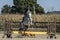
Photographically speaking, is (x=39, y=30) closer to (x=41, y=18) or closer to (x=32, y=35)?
(x=32, y=35)

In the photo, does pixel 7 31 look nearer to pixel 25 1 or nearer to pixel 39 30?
pixel 39 30

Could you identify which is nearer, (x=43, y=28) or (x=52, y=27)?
(x=52, y=27)

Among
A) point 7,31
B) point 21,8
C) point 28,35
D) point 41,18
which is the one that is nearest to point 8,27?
point 7,31

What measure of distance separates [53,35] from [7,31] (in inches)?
134

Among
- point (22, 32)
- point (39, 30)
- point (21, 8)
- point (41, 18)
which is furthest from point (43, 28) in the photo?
point (21, 8)

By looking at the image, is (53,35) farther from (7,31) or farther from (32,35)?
(7,31)

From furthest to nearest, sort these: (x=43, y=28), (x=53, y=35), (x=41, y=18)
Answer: (x=41, y=18) → (x=43, y=28) → (x=53, y=35)

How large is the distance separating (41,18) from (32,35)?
66.1 feet

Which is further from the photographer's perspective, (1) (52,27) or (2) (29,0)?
(2) (29,0)

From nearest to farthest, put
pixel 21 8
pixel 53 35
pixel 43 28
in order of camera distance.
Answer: pixel 53 35 → pixel 43 28 → pixel 21 8

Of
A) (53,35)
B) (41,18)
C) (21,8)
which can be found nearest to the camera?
(53,35)

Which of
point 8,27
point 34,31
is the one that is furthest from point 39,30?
point 8,27

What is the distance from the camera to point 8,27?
819 inches

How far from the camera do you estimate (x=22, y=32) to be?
20.2 meters
